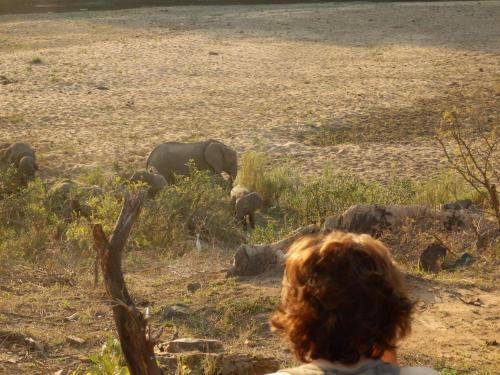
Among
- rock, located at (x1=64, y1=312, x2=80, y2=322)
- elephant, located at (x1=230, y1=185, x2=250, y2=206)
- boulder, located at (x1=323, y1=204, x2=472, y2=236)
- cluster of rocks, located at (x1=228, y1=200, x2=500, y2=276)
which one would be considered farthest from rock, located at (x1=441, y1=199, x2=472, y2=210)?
rock, located at (x1=64, y1=312, x2=80, y2=322)

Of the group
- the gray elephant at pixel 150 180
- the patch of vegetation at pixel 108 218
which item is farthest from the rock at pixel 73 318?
the gray elephant at pixel 150 180

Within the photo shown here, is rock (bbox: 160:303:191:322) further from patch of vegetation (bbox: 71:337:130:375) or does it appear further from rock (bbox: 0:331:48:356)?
patch of vegetation (bbox: 71:337:130:375)

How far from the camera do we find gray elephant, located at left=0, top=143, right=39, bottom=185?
10320mm

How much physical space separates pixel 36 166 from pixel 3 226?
7.77 ft

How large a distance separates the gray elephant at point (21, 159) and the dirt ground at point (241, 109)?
1.05 feet

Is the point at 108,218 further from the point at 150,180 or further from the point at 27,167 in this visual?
the point at 27,167

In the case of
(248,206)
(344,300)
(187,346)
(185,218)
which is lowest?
(248,206)

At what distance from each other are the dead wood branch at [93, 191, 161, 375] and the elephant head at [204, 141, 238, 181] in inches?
257

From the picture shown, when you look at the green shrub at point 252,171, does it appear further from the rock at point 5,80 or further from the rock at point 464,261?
the rock at point 5,80

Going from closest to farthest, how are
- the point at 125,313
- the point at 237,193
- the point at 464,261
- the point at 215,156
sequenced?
the point at 125,313 < the point at 464,261 < the point at 237,193 < the point at 215,156

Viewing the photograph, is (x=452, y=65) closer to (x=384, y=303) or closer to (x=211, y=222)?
(x=211, y=222)

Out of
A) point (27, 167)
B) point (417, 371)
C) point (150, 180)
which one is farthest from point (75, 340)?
point (27, 167)

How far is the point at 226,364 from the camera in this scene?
4.45 metres

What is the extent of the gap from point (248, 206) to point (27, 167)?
104 inches
